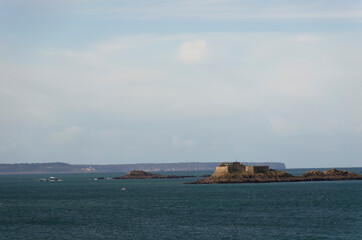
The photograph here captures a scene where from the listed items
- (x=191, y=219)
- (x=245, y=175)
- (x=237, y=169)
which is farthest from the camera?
(x=237, y=169)

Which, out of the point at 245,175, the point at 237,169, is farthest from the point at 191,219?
the point at 237,169

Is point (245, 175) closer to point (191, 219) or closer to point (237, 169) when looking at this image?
point (237, 169)

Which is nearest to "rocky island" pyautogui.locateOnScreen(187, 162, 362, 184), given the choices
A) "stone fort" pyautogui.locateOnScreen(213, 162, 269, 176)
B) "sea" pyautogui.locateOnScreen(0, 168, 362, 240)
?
"stone fort" pyautogui.locateOnScreen(213, 162, 269, 176)

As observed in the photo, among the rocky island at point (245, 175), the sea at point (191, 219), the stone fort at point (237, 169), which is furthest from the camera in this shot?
the stone fort at point (237, 169)

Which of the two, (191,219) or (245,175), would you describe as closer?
(191,219)

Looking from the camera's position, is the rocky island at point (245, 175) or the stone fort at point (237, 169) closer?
the rocky island at point (245, 175)

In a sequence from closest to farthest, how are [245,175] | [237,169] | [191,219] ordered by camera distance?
[191,219] < [245,175] < [237,169]

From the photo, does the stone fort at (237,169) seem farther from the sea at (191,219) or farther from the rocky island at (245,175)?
the sea at (191,219)

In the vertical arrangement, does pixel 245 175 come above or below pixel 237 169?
below

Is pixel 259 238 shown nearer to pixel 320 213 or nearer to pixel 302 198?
pixel 320 213

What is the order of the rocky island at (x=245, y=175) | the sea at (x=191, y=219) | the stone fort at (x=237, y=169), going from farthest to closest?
the stone fort at (x=237, y=169) → the rocky island at (x=245, y=175) → the sea at (x=191, y=219)

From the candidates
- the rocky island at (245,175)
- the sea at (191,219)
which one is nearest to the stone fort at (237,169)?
the rocky island at (245,175)

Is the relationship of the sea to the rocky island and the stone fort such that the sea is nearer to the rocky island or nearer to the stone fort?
the rocky island

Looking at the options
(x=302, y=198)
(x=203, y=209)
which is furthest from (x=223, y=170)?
(x=203, y=209)
